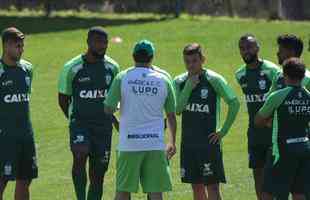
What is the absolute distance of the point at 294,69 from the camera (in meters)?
11.6

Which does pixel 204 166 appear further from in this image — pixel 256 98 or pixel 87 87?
pixel 87 87

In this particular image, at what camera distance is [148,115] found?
11.9 m

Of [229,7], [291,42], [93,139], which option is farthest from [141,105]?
[229,7]

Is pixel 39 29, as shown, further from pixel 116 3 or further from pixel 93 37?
pixel 93 37

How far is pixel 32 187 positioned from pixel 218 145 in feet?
14.8

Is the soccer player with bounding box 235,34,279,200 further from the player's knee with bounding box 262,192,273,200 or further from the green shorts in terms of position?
the green shorts

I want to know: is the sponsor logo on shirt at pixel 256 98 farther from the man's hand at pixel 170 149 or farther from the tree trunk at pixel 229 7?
the tree trunk at pixel 229 7

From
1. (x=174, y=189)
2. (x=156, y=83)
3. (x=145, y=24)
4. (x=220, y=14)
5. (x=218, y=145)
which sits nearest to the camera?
(x=156, y=83)

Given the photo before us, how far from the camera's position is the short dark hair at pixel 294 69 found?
11586 millimetres

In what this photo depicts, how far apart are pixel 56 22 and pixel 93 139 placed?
2386 cm

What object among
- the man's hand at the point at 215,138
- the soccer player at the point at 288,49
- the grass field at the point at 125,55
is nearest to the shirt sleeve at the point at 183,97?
the man's hand at the point at 215,138

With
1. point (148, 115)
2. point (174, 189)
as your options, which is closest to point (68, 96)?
point (148, 115)

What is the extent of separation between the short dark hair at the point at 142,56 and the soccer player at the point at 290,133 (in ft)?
4.55

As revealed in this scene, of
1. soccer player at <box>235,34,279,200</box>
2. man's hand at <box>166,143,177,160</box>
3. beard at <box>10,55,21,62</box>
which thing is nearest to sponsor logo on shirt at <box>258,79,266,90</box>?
soccer player at <box>235,34,279,200</box>
